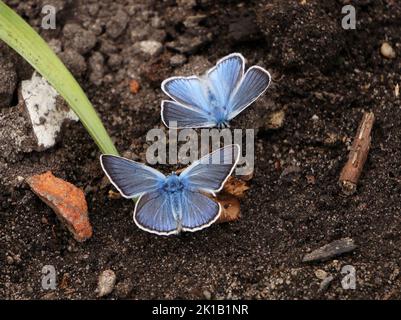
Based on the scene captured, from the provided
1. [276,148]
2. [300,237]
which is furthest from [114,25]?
[300,237]

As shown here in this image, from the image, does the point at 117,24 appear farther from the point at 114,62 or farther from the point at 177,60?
the point at 177,60

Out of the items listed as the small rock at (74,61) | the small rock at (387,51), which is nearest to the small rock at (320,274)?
the small rock at (387,51)

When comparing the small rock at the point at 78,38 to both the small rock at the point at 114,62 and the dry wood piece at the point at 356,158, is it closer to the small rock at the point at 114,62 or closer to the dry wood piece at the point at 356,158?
the small rock at the point at 114,62

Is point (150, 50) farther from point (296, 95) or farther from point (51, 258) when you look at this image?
point (51, 258)

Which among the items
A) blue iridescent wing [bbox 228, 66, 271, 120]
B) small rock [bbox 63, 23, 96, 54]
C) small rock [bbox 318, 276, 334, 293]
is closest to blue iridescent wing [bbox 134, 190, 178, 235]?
blue iridescent wing [bbox 228, 66, 271, 120]

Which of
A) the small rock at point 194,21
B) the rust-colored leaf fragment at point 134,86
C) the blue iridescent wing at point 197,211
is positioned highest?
the small rock at point 194,21

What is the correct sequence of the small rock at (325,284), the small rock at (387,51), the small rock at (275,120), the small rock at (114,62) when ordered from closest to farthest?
1. the small rock at (325,284)
2. the small rock at (275,120)
3. the small rock at (387,51)
4. the small rock at (114,62)

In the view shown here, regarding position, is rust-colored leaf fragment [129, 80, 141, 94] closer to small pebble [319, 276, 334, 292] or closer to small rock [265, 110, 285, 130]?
small rock [265, 110, 285, 130]
